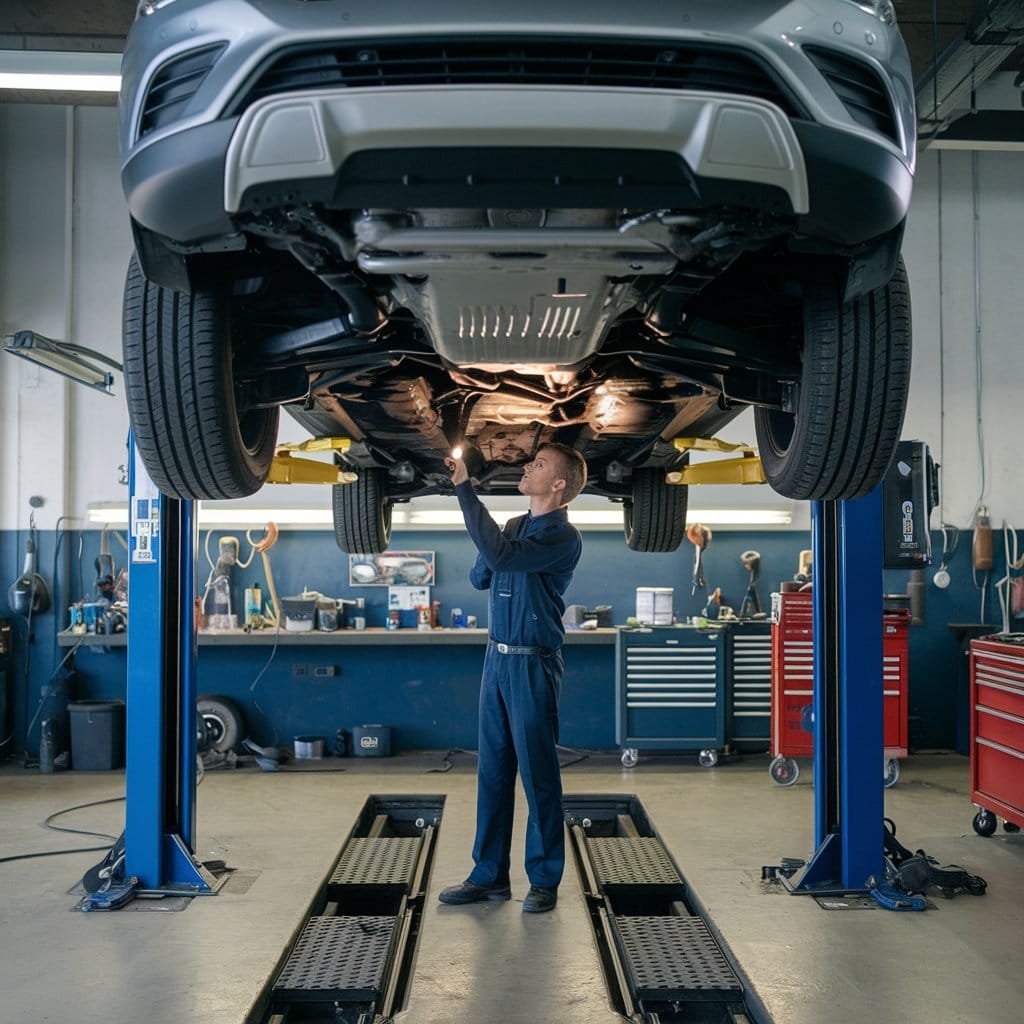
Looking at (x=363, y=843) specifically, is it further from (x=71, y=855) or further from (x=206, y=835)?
(x=71, y=855)

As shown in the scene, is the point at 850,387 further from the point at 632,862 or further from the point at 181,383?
the point at 632,862

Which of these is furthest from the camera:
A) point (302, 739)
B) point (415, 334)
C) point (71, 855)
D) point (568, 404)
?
point (302, 739)

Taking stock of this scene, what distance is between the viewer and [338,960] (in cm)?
307

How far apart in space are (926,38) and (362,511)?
4.61 metres

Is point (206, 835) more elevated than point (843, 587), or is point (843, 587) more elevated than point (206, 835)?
point (843, 587)

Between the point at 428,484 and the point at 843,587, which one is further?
the point at 428,484

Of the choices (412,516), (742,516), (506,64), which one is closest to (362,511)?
(412,516)

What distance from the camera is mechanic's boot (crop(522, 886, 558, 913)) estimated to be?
3461 mm

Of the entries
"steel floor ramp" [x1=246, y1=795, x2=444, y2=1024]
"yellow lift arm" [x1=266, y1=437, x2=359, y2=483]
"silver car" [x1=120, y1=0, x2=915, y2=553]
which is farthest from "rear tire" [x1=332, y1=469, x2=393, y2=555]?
"silver car" [x1=120, y1=0, x2=915, y2=553]

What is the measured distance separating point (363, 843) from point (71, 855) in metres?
1.27

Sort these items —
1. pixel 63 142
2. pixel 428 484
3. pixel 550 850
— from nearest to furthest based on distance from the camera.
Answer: pixel 550 850 → pixel 428 484 → pixel 63 142

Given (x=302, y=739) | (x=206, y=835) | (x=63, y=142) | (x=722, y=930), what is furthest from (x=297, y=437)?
(x=722, y=930)

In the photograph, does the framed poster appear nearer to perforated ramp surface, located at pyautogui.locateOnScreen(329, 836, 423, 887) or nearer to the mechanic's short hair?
perforated ramp surface, located at pyautogui.locateOnScreen(329, 836, 423, 887)

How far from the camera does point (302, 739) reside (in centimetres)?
718
